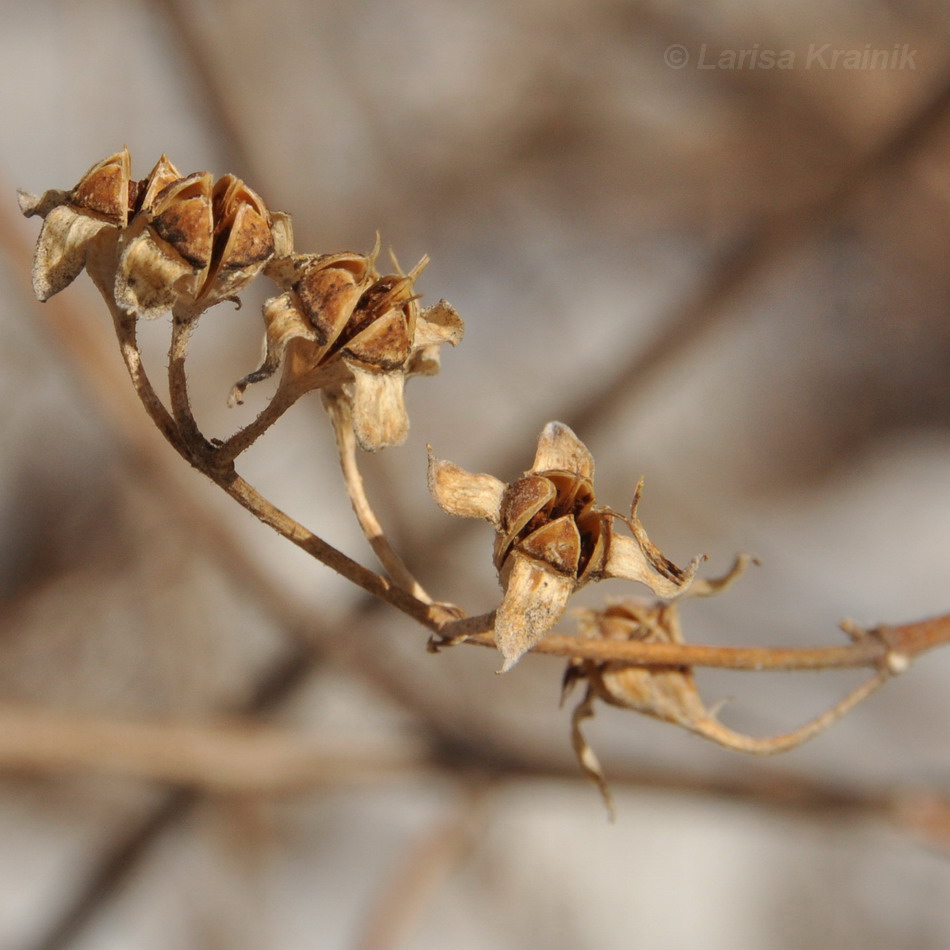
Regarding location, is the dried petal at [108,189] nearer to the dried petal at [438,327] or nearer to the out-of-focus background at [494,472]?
the dried petal at [438,327]

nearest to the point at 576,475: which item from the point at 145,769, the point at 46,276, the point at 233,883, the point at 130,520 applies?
the point at 46,276

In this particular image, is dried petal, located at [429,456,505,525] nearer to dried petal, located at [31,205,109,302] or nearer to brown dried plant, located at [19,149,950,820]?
brown dried plant, located at [19,149,950,820]

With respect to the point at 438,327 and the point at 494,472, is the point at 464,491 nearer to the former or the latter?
the point at 438,327

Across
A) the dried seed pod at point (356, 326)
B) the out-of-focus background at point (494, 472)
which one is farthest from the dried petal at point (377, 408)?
the out-of-focus background at point (494, 472)

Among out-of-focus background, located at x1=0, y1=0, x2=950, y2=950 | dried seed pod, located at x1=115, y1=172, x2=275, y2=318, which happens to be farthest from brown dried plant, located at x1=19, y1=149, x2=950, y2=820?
out-of-focus background, located at x1=0, y1=0, x2=950, y2=950

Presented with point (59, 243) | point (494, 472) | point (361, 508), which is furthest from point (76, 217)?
point (494, 472)

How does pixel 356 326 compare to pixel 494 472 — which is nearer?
pixel 356 326

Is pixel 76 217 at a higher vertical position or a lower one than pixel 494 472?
lower
